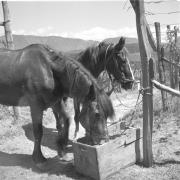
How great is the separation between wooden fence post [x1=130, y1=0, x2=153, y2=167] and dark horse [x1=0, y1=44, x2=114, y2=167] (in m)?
0.57

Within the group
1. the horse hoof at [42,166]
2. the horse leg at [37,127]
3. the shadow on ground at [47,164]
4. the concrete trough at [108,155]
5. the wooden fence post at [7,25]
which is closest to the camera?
the concrete trough at [108,155]

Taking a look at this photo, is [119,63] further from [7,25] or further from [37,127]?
[7,25]

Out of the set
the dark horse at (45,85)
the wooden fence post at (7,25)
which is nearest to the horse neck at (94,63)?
the dark horse at (45,85)

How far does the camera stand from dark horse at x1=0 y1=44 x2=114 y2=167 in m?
3.54

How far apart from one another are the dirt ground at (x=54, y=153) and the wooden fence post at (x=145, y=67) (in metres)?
0.25

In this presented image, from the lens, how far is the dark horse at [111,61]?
186 inches

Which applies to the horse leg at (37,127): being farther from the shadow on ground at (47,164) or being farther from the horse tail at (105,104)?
the horse tail at (105,104)

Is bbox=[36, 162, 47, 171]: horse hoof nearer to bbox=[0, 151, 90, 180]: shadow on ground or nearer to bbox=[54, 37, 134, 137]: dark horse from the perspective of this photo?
bbox=[0, 151, 90, 180]: shadow on ground

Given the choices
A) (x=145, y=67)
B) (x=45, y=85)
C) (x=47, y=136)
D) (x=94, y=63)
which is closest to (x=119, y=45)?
(x=94, y=63)

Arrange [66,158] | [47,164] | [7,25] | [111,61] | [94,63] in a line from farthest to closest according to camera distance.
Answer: [7,25]
[94,63]
[111,61]
[66,158]
[47,164]

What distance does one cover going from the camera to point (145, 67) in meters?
3.66

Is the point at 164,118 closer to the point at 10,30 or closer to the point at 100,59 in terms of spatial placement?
the point at 100,59

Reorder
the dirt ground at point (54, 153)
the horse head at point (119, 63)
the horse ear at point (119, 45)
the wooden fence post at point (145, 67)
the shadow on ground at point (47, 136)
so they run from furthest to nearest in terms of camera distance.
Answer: the shadow on ground at point (47, 136) < the horse head at point (119, 63) < the horse ear at point (119, 45) < the dirt ground at point (54, 153) < the wooden fence post at point (145, 67)

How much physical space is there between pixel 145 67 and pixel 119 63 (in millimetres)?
1125
